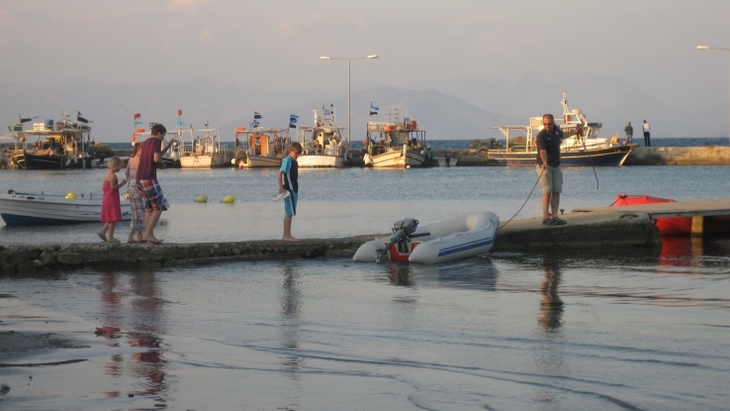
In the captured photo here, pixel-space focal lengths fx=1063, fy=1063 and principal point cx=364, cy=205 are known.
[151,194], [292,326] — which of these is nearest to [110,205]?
[151,194]

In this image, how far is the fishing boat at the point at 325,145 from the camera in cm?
7831

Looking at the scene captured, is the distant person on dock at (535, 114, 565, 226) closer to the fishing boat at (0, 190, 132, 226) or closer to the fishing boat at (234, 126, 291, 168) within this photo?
the fishing boat at (0, 190, 132, 226)

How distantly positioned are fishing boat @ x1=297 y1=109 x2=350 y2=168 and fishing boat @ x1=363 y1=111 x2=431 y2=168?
2060 millimetres

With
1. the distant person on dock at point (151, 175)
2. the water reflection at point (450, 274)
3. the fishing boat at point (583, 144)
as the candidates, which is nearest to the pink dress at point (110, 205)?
the distant person on dock at point (151, 175)

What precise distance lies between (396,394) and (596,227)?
10869mm

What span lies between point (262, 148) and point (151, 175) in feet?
228

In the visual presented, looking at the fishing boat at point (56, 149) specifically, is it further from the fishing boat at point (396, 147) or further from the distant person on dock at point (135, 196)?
the distant person on dock at point (135, 196)

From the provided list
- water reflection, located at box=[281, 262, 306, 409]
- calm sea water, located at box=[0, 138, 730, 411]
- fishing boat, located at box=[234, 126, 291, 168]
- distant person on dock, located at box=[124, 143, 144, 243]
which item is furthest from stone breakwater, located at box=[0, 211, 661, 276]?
fishing boat, located at box=[234, 126, 291, 168]

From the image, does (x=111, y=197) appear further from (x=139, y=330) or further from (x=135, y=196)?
(x=139, y=330)

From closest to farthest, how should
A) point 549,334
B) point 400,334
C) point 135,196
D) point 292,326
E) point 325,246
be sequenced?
point 549,334 → point 400,334 → point 292,326 → point 135,196 → point 325,246

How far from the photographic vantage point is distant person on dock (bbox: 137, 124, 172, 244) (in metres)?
14.8

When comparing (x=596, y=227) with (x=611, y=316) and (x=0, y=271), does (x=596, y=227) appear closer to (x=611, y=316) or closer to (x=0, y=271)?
(x=611, y=316)

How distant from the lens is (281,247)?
16.2 metres

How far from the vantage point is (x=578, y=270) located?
14.8 m
